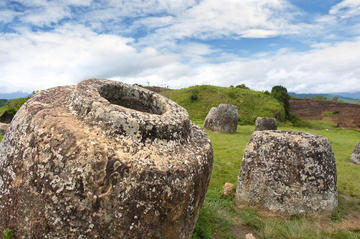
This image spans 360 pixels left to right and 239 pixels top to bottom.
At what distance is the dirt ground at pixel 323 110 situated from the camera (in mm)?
52088

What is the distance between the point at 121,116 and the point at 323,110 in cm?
6513

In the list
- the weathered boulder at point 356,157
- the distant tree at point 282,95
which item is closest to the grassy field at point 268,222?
the weathered boulder at point 356,157

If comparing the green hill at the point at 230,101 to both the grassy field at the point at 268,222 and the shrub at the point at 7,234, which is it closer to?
the grassy field at the point at 268,222

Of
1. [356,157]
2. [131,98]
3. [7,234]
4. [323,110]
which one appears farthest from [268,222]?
[323,110]

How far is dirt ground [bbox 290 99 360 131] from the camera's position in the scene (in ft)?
171

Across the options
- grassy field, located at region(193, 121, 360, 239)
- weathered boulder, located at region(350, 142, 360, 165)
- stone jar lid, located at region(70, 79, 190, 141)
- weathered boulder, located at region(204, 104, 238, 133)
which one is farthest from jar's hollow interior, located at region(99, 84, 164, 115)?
weathered boulder, located at region(204, 104, 238, 133)

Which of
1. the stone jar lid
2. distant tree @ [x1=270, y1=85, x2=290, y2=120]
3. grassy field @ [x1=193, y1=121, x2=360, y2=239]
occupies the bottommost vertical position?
grassy field @ [x1=193, y1=121, x2=360, y2=239]

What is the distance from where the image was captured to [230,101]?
4566 cm

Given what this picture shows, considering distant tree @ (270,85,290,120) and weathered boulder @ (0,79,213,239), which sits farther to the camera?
distant tree @ (270,85,290,120)

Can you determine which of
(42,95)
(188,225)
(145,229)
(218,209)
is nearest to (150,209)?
(145,229)

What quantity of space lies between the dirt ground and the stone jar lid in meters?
52.6

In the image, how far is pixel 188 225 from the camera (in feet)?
12.5

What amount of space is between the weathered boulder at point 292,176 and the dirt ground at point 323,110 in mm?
47382

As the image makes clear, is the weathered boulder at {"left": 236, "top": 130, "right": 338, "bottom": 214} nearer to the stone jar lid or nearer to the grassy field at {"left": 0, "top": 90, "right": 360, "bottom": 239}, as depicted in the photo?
the grassy field at {"left": 0, "top": 90, "right": 360, "bottom": 239}
